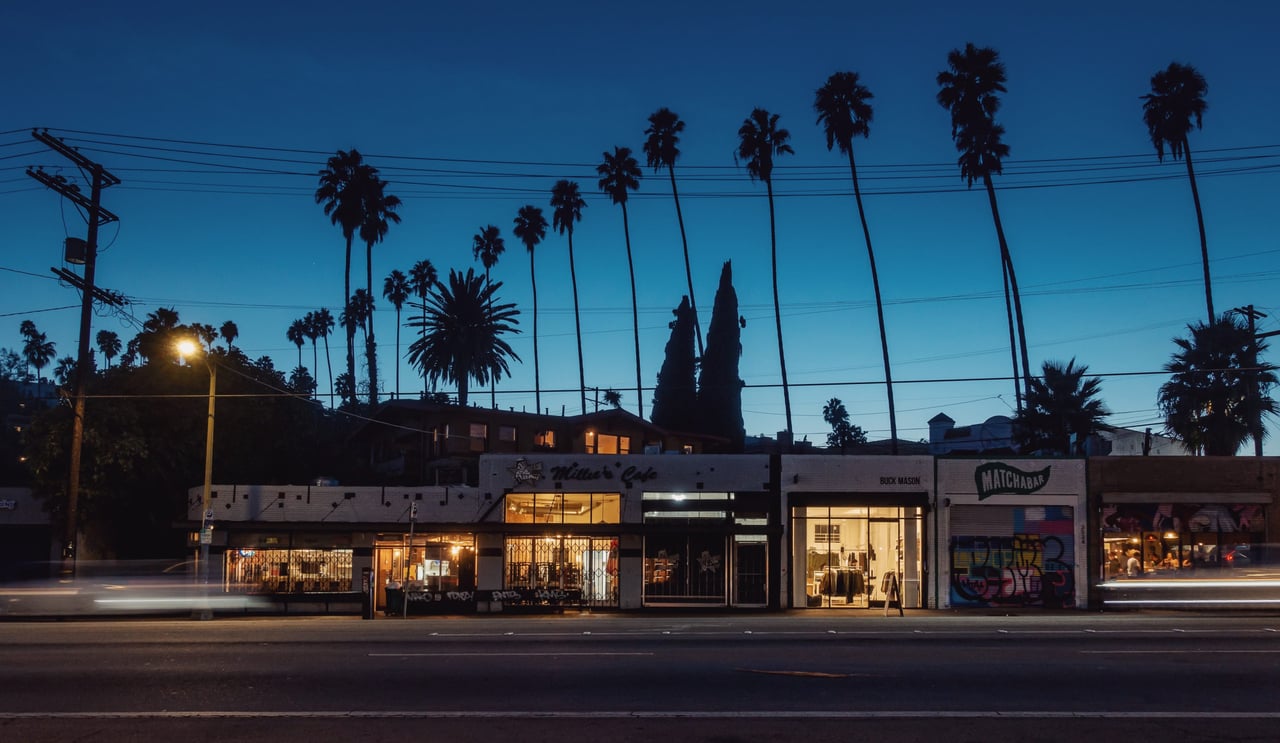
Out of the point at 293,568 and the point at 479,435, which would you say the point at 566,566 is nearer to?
the point at 293,568

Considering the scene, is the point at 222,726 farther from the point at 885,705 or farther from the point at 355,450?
the point at 355,450

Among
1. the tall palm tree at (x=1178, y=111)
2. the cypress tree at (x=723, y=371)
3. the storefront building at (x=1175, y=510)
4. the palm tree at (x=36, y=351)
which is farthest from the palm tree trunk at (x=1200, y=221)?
the palm tree at (x=36, y=351)

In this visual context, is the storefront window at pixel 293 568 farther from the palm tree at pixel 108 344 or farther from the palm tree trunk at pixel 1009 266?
the palm tree at pixel 108 344

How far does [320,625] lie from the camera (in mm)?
25312

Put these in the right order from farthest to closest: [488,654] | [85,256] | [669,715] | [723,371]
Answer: [723,371]
[85,256]
[488,654]
[669,715]

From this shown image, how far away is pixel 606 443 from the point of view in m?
56.9

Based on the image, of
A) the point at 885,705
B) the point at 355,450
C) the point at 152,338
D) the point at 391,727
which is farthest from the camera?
the point at 355,450

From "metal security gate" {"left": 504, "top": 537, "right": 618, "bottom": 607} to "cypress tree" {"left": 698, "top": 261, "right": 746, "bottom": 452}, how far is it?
46.7 metres

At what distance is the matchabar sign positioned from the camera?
32.5 m

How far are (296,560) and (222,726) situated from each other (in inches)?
863

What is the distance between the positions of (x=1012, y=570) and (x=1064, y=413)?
8.23m

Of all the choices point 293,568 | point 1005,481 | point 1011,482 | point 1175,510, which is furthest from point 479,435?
point 1175,510

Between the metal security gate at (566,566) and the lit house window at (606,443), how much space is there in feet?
74.8

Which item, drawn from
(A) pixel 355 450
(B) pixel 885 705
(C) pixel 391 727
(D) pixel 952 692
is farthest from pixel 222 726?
(A) pixel 355 450
